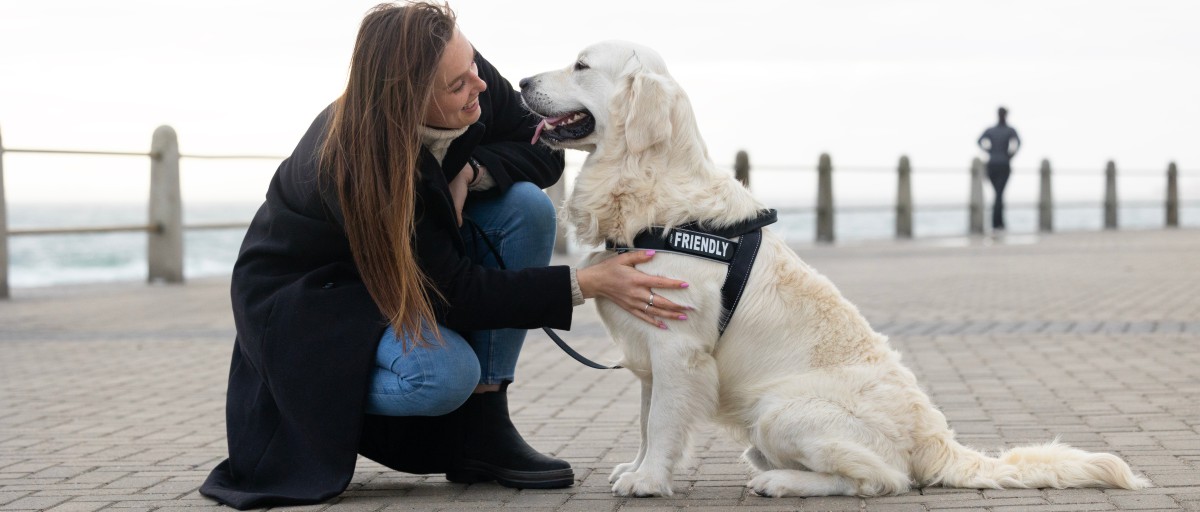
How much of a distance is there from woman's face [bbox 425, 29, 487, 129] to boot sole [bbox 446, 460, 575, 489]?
110 cm

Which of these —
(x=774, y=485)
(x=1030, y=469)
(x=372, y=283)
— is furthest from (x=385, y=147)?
(x=1030, y=469)

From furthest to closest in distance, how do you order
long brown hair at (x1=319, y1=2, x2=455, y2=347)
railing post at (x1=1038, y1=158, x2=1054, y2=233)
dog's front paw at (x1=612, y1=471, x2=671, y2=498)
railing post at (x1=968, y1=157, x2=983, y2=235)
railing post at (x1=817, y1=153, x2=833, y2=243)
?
railing post at (x1=1038, y1=158, x2=1054, y2=233), railing post at (x1=968, y1=157, x2=983, y2=235), railing post at (x1=817, y1=153, x2=833, y2=243), dog's front paw at (x1=612, y1=471, x2=671, y2=498), long brown hair at (x1=319, y1=2, x2=455, y2=347)

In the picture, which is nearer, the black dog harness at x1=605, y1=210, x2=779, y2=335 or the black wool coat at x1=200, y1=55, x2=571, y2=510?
the black wool coat at x1=200, y1=55, x2=571, y2=510

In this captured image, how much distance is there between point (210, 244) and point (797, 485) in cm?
3472

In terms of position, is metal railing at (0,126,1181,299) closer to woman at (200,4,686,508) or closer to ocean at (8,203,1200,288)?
ocean at (8,203,1200,288)

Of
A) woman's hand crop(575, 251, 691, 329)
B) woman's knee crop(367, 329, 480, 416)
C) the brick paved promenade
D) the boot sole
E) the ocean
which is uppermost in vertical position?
woman's hand crop(575, 251, 691, 329)

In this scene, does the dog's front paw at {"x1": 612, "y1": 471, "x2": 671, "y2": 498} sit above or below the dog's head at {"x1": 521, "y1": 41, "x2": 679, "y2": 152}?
below

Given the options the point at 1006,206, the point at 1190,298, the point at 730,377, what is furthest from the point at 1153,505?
the point at 1006,206

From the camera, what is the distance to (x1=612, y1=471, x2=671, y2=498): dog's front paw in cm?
369

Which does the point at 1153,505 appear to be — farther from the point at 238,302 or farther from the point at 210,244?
the point at 210,244

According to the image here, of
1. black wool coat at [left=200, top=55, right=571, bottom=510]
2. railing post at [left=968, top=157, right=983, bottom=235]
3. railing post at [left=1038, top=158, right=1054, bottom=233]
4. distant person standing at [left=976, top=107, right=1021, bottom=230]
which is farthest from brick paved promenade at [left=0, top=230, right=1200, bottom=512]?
railing post at [left=1038, top=158, right=1054, bottom=233]

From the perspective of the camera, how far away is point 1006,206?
74.2 ft

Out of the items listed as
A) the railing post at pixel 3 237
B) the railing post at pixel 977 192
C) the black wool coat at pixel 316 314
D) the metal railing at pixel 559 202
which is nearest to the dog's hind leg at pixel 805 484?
the black wool coat at pixel 316 314

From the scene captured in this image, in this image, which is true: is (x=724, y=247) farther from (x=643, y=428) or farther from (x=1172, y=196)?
(x=1172, y=196)
